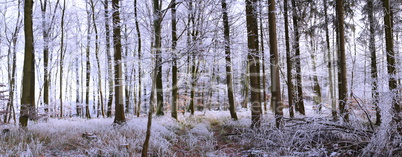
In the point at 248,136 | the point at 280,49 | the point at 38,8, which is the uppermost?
the point at 38,8

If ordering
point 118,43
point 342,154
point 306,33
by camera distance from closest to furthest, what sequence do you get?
1. point 342,154
2. point 118,43
3. point 306,33

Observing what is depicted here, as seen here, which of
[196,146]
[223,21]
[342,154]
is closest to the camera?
[342,154]

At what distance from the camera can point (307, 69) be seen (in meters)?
14.5

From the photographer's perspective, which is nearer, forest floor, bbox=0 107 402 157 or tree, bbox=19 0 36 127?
forest floor, bbox=0 107 402 157

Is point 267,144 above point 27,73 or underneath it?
underneath

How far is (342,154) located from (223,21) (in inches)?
283

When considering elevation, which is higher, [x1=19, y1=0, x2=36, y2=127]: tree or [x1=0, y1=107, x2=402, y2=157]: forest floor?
[x1=19, y1=0, x2=36, y2=127]: tree

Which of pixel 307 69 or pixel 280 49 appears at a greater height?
pixel 280 49

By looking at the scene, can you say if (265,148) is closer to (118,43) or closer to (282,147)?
(282,147)

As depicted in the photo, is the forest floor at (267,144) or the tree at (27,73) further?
the tree at (27,73)

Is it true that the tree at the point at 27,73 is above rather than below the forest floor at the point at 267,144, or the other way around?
above

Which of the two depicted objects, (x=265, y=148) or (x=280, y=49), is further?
(x=280, y=49)

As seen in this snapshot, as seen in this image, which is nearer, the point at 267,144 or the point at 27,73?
the point at 267,144

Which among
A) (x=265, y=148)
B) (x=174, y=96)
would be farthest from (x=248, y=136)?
(x=174, y=96)
